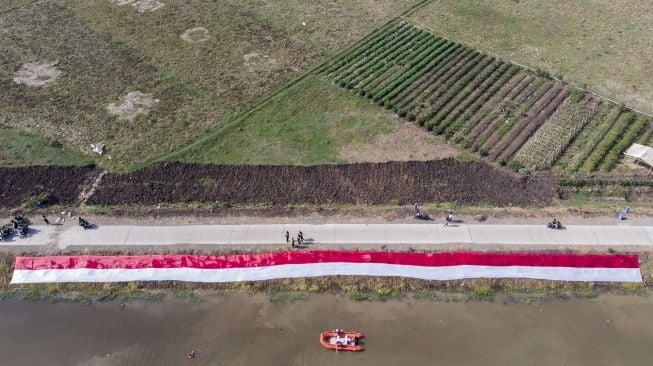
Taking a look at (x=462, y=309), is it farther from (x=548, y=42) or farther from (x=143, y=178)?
(x=548, y=42)

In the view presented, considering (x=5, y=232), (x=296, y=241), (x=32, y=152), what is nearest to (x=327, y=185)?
(x=296, y=241)

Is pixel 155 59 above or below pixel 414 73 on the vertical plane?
below

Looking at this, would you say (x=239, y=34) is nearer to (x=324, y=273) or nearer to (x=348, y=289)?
(x=324, y=273)

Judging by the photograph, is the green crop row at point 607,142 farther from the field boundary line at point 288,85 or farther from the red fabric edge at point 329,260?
the field boundary line at point 288,85

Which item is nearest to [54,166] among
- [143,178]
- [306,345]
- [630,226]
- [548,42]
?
[143,178]

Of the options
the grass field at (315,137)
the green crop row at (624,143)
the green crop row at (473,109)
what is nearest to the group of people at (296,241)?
the grass field at (315,137)

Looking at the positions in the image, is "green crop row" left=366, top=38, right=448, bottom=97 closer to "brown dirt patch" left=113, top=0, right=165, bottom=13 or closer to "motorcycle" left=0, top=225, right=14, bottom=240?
"brown dirt patch" left=113, top=0, right=165, bottom=13
